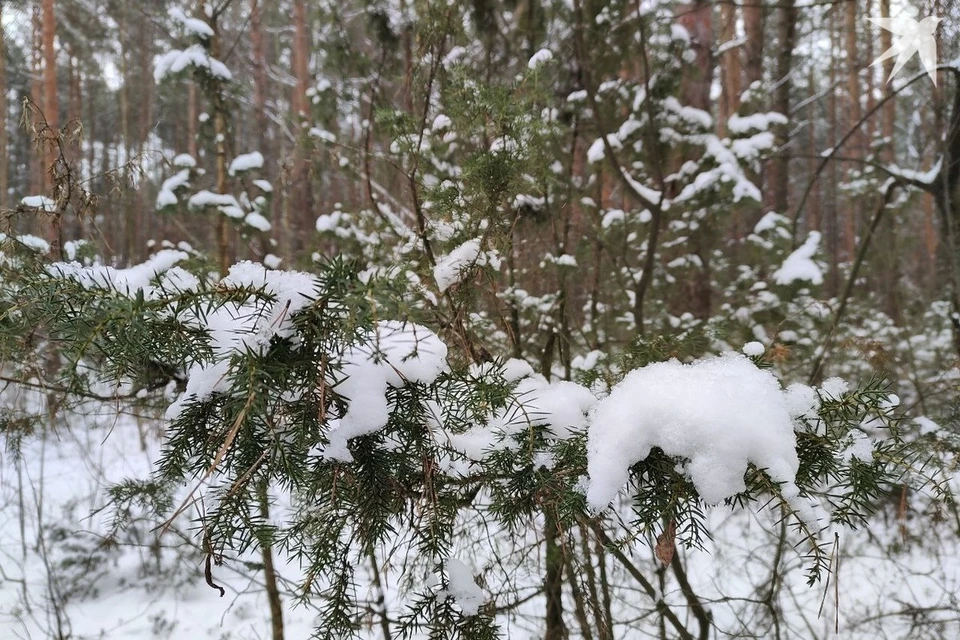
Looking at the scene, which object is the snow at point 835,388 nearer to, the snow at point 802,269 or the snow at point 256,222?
the snow at point 802,269

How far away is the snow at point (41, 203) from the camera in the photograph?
4.44 ft

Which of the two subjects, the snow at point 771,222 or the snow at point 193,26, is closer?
the snow at point 193,26

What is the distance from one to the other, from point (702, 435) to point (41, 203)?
5.37 feet

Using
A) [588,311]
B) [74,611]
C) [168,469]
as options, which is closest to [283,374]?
[168,469]

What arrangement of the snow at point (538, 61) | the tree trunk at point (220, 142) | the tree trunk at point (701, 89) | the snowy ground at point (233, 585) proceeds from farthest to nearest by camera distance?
the tree trunk at point (701, 89)
the snowy ground at point (233, 585)
the tree trunk at point (220, 142)
the snow at point (538, 61)

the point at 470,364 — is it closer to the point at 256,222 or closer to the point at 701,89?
the point at 256,222

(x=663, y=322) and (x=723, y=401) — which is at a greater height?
(x=663, y=322)

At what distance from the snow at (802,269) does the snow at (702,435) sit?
288cm

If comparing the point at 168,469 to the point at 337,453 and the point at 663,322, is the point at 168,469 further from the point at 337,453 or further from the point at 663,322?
the point at 663,322

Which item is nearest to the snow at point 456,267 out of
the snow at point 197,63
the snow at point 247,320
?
the snow at point 247,320

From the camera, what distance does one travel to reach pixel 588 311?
10.4 feet

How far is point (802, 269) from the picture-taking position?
3.28m

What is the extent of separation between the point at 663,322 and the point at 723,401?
2.84 metres

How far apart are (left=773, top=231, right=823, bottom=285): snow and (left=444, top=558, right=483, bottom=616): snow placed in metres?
3.03
